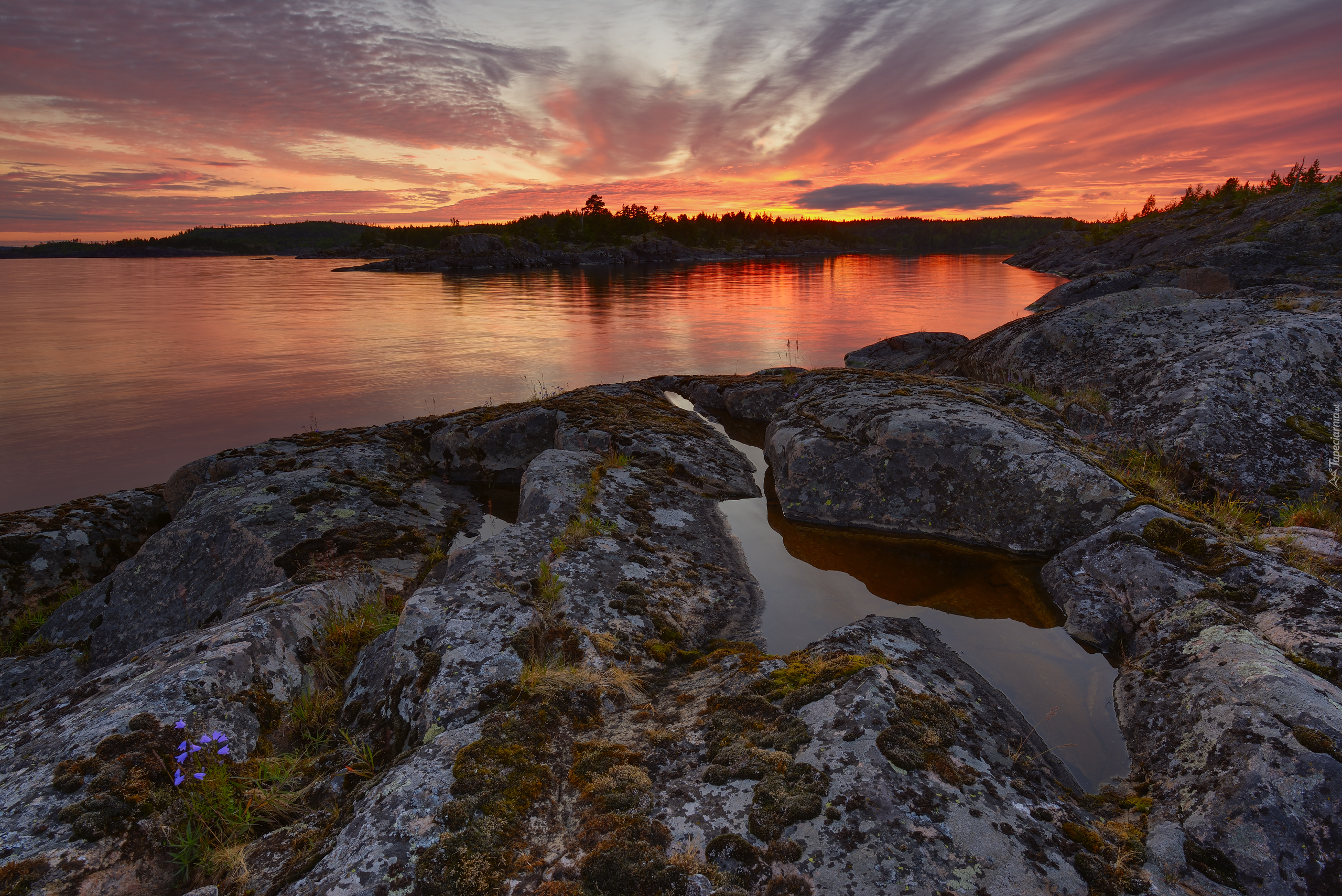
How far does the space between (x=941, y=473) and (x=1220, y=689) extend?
4473mm

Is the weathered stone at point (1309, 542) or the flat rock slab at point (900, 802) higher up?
the weathered stone at point (1309, 542)

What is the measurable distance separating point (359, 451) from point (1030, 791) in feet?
35.4

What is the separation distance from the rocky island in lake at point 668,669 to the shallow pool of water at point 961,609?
239 millimetres

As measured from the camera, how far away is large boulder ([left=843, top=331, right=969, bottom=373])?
19875 mm

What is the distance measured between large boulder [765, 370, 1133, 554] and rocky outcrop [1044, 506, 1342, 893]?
749mm

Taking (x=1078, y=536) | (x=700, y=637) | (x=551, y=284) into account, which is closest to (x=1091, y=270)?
(x=551, y=284)

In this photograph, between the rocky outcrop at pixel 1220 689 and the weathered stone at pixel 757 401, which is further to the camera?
the weathered stone at pixel 757 401

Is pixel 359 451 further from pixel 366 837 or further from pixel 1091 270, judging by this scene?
pixel 1091 270

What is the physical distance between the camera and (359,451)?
34.6 ft

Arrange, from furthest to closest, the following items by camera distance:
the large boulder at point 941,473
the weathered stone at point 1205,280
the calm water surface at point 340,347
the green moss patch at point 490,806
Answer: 1. the weathered stone at point 1205,280
2. the calm water surface at point 340,347
3. the large boulder at point 941,473
4. the green moss patch at point 490,806

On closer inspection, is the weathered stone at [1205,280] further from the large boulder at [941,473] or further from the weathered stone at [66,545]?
the weathered stone at [66,545]

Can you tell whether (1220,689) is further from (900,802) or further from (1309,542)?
(1309,542)

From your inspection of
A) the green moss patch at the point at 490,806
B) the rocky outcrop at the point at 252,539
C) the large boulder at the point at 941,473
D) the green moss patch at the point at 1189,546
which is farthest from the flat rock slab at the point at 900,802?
the rocky outcrop at the point at 252,539

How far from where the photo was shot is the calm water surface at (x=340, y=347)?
1636 centimetres
